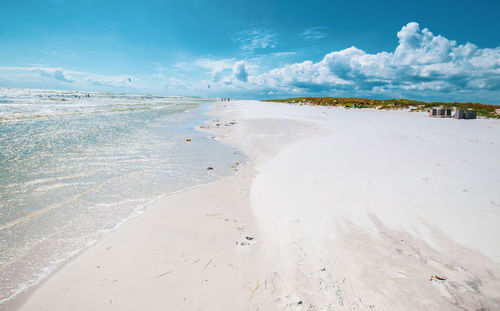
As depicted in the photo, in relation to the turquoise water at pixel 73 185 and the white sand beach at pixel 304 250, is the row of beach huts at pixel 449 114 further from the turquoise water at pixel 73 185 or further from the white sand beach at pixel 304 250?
the turquoise water at pixel 73 185

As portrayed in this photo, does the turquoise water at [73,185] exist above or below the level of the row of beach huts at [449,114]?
below

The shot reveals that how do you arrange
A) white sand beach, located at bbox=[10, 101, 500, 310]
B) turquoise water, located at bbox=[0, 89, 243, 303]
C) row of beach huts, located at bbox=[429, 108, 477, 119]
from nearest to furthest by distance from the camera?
white sand beach, located at bbox=[10, 101, 500, 310]
turquoise water, located at bbox=[0, 89, 243, 303]
row of beach huts, located at bbox=[429, 108, 477, 119]

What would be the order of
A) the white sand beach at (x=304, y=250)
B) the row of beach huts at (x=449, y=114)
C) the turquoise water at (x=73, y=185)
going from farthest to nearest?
the row of beach huts at (x=449, y=114), the turquoise water at (x=73, y=185), the white sand beach at (x=304, y=250)

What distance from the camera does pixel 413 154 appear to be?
24.6 feet

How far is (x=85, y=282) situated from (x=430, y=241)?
4627mm

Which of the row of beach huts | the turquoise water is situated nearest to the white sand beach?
the turquoise water

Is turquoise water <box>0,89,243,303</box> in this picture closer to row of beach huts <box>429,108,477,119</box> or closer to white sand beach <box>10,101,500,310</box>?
white sand beach <box>10,101,500,310</box>

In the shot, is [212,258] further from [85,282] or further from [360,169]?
[360,169]

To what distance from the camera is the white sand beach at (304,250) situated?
2338 mm

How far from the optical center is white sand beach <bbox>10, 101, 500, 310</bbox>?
2.34 m

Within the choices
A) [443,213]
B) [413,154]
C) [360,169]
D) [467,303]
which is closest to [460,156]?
[413,154]

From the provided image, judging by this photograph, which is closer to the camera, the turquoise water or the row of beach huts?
the turquoise water

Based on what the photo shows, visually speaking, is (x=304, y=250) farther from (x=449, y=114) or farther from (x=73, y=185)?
(x=449, y=114)

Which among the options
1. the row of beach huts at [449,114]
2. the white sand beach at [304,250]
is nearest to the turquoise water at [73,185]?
the white sand beach at [304,250]
